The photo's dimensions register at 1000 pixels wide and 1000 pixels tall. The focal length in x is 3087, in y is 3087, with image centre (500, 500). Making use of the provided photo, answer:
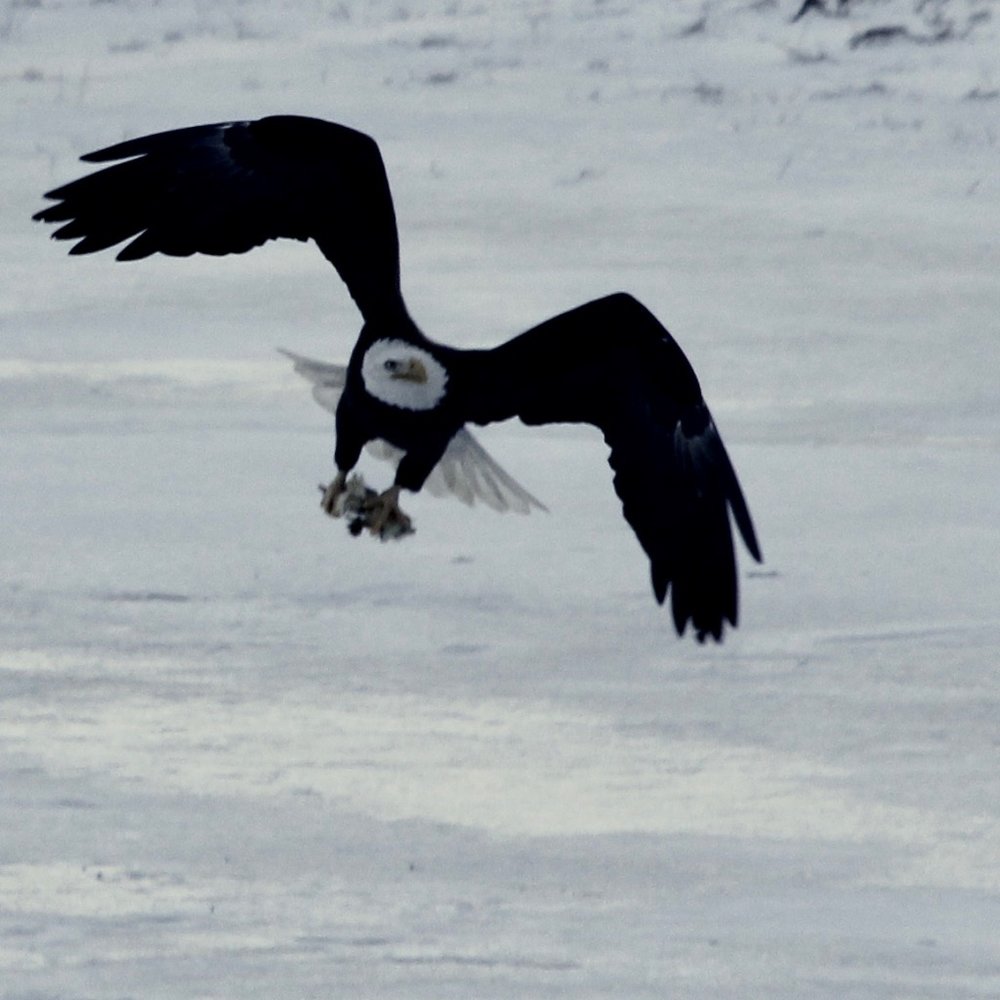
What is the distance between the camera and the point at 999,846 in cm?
598

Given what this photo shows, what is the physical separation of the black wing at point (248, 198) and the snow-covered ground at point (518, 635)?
112 centimetres

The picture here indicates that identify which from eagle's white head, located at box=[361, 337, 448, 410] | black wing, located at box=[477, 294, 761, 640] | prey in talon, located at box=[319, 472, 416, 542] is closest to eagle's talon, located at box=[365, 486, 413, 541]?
prey in talon, located at box=[319, 472, 416, 542]

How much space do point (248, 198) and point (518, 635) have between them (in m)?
1.89

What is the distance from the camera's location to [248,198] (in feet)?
19.4

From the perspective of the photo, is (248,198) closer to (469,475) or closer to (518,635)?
(469,475)

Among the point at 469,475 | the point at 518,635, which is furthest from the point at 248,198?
the point at 518,635

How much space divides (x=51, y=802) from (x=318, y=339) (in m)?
5.53

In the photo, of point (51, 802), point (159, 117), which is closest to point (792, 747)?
point (51, 802)

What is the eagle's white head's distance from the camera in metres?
5.52

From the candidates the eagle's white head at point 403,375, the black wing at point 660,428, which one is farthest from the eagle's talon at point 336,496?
the black wing at point 660,428

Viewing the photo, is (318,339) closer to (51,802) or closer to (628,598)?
(628,598)

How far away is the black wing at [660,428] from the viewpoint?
18.7 feet

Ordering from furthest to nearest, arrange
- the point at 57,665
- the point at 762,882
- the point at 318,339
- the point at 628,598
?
1. the point at 318,339
2. the point at 628,598
3. the point at 57,665
4. the point at 762,882

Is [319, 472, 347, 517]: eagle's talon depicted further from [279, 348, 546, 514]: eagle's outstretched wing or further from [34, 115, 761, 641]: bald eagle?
[279, 348, 546, 514]: eagle's outstretched wing
